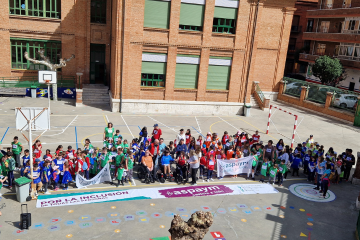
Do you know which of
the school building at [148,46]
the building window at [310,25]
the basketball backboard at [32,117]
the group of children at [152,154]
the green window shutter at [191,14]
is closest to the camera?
the basketball backboard at [32,117]

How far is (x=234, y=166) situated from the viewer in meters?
16.6

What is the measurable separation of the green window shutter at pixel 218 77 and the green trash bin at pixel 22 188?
19.7m

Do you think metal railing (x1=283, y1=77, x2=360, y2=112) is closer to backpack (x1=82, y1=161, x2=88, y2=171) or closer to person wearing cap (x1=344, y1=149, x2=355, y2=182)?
person wearing cap (x1=344, y1=149, x2=355, y2=182)

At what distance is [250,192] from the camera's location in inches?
594

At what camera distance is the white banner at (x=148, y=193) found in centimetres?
1291

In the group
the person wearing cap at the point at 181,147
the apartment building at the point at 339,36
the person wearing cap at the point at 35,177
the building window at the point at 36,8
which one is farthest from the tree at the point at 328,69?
the person wearing cap at the point at 35,177

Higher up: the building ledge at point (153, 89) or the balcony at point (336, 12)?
the balcony at point (336, 12)

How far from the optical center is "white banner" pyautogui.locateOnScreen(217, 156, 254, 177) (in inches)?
645

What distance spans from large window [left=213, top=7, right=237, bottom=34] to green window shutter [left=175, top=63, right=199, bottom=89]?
3.89m

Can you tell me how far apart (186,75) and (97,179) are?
1617 centimetres

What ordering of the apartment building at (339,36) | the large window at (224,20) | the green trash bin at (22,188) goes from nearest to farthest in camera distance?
1. the green trash bin at (22,188)
2. the large window at (224,20)
3. the apartment building at (339,36)

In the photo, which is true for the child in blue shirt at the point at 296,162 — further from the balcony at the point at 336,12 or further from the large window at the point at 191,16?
A: the balcony at the point at 336,12

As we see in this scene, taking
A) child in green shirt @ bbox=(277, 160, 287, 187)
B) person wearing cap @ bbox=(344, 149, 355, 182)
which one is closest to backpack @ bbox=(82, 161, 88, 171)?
child in green shirt @ bbox=(277, 160, 287, 187)

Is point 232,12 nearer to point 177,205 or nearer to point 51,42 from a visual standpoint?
point 51,42
